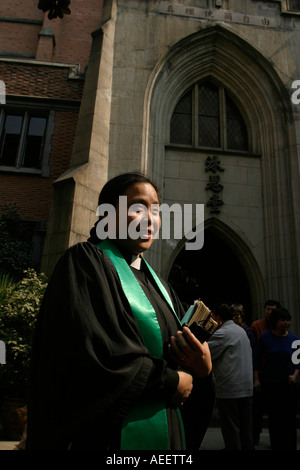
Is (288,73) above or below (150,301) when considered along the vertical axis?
above

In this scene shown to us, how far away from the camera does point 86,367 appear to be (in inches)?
44.1

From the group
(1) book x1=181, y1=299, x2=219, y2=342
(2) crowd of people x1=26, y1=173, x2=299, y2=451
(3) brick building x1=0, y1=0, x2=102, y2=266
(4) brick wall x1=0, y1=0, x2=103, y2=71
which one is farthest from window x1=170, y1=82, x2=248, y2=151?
(4) brick wall x1=0, y1=0, x2=103, y2=71

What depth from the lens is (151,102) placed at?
27.6 ft

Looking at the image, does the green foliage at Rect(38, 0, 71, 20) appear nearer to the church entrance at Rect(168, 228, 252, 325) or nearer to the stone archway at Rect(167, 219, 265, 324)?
the stone archway at Rect(167, 219, 265, 324)

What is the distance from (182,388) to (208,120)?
29.6 ft

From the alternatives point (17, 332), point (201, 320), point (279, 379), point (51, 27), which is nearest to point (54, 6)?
point (201, 320)

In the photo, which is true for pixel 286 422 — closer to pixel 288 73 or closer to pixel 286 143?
pixel 286 143

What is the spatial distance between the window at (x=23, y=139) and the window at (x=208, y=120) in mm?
4104

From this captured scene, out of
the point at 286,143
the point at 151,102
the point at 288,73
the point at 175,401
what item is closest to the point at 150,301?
the point at 175,401

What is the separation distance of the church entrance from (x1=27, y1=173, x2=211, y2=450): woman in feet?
23.4

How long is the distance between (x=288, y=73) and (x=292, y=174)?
282cm

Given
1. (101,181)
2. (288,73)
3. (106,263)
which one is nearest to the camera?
(106,263)

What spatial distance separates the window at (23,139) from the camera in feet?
34.0

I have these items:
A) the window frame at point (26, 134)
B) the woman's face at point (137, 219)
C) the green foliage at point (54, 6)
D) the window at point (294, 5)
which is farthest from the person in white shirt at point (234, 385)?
the window at point (294, 5)
